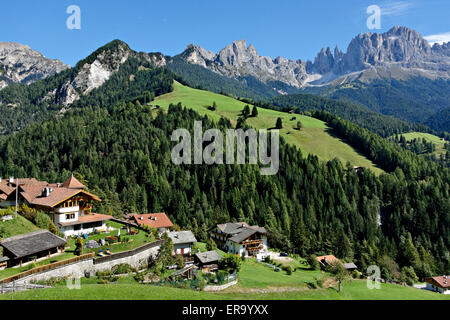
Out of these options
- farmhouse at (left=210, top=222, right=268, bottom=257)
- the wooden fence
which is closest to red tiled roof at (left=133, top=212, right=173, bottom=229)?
farmhouse at (left=210, top=222, right=268, bottom=257)

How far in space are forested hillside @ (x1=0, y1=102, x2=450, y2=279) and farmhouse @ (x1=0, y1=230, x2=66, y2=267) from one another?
51827 mm

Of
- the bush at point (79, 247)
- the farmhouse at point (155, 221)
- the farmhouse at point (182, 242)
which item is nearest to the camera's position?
the bush at point (79, 247)

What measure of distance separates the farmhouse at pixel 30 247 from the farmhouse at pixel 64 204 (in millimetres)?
9900

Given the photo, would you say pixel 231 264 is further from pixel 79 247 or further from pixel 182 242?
pixel 79 247

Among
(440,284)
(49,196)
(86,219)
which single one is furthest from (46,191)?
(440,284)

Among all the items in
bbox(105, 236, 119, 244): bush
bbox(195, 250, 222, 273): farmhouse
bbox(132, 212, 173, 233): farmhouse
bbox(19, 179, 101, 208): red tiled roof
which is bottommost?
bbox(195, 250, 222, 273): farmhouse

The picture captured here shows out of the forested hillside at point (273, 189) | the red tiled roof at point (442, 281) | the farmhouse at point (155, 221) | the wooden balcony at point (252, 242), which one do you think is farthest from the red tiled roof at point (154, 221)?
the red tiled roof at point (442, 281)

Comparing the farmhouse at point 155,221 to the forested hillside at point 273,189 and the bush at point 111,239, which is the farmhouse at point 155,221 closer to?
the forested hillside at point 273,189

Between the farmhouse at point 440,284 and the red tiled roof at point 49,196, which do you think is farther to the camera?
the farmhouse at point 440,284

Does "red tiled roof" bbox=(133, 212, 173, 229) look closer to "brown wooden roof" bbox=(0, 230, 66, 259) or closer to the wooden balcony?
the wooden balcony

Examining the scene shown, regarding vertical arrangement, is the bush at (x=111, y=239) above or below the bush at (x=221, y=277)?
above

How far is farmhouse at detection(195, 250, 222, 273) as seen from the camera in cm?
5497
